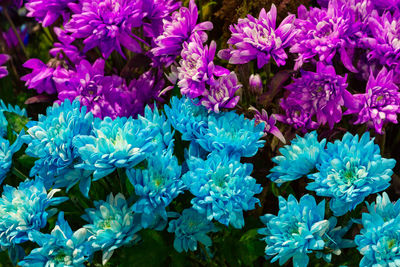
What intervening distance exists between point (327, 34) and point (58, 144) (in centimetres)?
43

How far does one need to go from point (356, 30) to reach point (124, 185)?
415 millimetres

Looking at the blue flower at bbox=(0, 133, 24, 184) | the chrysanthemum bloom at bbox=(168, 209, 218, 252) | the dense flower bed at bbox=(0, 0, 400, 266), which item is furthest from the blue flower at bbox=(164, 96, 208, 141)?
the blue flower at bbox=(0, 133, 24, 184)

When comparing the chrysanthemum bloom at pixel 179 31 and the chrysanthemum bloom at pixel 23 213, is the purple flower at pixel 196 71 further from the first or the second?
the chrysanthemum bloom at pixel 23 213

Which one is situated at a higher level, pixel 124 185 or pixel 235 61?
pixel 235 61

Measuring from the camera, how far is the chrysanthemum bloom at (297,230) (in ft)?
2.11

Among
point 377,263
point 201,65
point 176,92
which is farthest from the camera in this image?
point 176,92

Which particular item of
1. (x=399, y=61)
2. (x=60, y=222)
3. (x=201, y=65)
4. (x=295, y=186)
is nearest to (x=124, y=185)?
(x=60, y=222)

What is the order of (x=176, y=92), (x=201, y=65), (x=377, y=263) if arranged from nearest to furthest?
(x=377, y=263)
(x=201, y=65)
(x=176, y=92)

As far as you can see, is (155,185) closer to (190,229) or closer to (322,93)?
(190,229)

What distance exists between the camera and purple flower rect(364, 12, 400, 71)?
748mm

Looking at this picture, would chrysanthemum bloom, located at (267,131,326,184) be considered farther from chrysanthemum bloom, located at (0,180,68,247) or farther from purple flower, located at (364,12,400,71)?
chrysanthemum bloom, located at (0,180,68,247)

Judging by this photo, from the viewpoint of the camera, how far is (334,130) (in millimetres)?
823

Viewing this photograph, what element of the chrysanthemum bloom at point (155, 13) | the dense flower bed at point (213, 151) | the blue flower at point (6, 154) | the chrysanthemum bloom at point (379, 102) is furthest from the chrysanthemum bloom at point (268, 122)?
the blue flower at point (6, 154)

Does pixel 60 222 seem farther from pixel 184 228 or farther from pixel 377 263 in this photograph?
pixel 377 263
